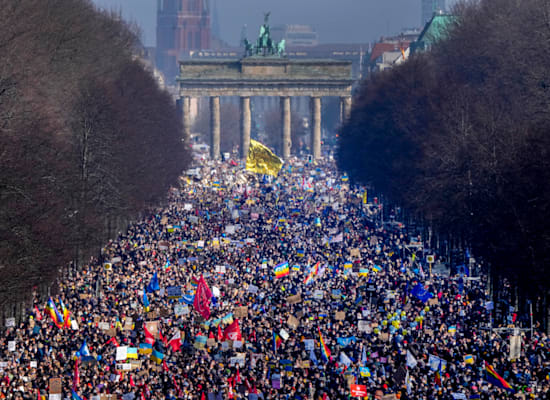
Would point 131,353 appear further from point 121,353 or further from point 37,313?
point 37,313

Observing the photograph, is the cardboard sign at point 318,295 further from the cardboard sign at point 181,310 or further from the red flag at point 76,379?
the red flag at point 76,379

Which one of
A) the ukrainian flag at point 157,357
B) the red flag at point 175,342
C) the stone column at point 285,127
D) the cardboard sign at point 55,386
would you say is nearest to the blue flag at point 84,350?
the ukrainian flag at point 157,357

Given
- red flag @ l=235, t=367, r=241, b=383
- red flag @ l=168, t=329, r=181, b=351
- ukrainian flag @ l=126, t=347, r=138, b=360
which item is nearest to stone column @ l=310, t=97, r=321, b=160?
red flag @ l=168, t=329, r=181, b=351

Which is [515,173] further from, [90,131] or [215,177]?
[215,177]

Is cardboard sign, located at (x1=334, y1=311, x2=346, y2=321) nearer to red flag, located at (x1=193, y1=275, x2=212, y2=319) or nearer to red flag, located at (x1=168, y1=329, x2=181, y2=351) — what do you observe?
red flag, located at (x1=193, y1=275, x2=212, y2=319)

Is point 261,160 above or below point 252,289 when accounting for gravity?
above

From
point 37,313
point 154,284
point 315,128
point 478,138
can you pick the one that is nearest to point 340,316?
point 154,284
